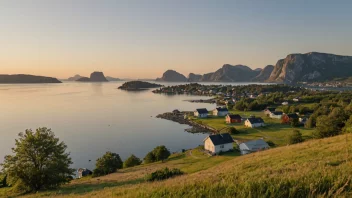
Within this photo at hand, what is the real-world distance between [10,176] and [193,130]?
175 feet

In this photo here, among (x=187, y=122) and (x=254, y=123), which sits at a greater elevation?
(x=254, y=123)

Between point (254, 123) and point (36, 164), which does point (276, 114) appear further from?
point (36, 164)

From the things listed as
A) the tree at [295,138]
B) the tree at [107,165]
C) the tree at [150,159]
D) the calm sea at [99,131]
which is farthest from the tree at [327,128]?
the tree at [107,165]

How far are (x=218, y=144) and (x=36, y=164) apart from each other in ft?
103

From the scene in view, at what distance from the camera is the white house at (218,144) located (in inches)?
1813

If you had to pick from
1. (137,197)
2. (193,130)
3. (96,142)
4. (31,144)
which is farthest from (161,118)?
(137,197)

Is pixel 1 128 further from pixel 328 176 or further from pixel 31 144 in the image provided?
pixel 328 176

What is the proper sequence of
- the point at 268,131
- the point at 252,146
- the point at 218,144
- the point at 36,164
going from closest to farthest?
the point at 36,164
the point at 252,146
the point at 218,144
the point at 268,131

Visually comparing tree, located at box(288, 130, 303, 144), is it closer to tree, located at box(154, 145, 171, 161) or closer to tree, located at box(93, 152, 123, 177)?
tree, located at box(154, 145, 171, 161)

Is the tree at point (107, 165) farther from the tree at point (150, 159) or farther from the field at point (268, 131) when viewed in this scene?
the field at point (268, 131)

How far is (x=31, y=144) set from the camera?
988 inches

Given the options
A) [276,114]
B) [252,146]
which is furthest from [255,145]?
[276,114]

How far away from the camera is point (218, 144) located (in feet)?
152

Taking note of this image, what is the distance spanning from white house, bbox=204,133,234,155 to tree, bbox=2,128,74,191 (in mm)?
27638
